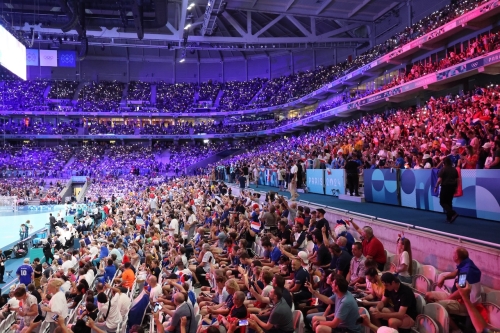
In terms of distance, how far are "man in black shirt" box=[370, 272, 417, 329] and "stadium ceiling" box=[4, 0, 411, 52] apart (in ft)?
81.8

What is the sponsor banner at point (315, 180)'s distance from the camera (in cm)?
1639

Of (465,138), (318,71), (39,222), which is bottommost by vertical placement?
(39,222)

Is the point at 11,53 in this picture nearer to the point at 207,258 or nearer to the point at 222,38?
the point at 222,38

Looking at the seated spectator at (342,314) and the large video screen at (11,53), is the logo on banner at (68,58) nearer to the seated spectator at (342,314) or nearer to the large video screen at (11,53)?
the large video screen at (11,53)

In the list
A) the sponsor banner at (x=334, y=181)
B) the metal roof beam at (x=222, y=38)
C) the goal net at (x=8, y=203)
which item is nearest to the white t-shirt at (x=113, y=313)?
the sponsor banner at (x=334, y=181)

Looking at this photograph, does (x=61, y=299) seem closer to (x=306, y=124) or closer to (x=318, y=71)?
(x=306, y=124)

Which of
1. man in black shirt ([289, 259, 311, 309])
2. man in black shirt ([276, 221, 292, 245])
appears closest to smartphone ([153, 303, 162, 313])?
man in black shirt ([289, 259, 311, 309])

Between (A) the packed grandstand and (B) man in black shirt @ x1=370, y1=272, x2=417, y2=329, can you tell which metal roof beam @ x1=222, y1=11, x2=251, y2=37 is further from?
(B) man in black shirt @ x1=370, y1=272, x2=417, y2=329

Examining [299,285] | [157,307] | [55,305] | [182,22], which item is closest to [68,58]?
[182,22]

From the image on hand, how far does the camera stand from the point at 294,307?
604 cm

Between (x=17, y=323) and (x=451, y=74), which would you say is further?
(x=451, y=74)

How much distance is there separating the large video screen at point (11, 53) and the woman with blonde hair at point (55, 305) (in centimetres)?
2051

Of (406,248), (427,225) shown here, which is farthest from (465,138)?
(406,248)

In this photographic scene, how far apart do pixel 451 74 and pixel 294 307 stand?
668 inches
